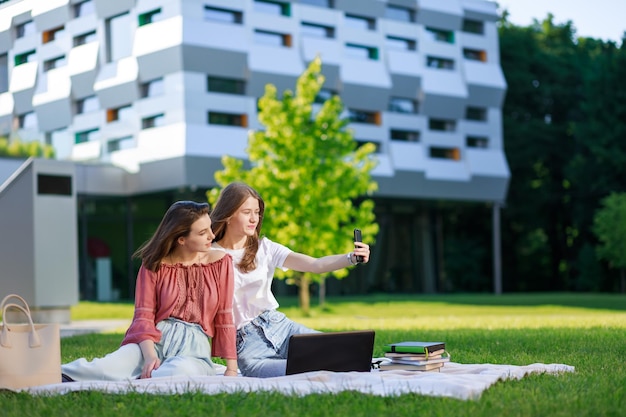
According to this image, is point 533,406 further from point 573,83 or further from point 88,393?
point 573,83

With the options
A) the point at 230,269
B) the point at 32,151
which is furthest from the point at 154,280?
→ the point at 32,151

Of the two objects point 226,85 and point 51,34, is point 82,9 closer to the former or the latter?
point 51,34

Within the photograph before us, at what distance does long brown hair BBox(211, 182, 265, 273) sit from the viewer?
23.7 ft

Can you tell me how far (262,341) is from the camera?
7273 mm

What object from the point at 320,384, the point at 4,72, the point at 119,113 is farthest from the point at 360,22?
the point at 320,384

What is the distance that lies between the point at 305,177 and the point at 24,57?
1031cm

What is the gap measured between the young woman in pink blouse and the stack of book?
1.17m

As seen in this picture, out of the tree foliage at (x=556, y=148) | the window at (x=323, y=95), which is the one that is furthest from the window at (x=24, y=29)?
the tree foliage at (x=556, y=148)

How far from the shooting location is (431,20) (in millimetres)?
37594

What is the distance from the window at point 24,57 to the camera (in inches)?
483

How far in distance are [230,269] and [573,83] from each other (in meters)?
38.9

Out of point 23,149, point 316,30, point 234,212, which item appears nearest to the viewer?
point 234,212

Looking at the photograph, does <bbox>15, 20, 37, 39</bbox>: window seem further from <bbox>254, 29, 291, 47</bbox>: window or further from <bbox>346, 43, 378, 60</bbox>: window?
<bbox>346, 43, 378, 60</bbox>: window

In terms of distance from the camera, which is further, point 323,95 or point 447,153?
point 447,153
